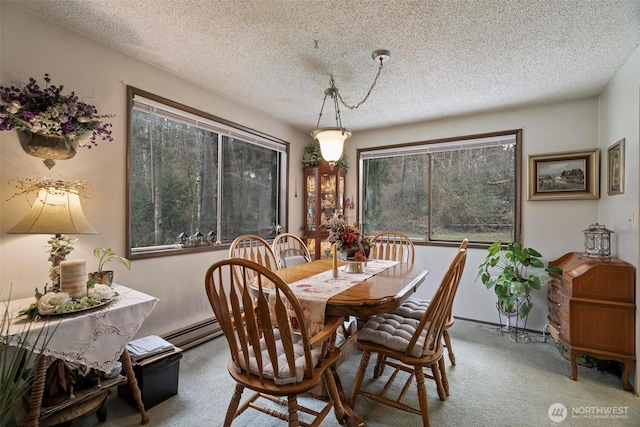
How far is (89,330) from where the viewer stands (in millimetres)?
1527

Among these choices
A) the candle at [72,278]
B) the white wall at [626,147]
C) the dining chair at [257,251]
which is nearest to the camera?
the candle at [72,278]

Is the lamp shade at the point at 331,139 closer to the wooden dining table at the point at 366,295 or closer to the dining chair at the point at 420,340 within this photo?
the wooden dining table at the point at 366,295

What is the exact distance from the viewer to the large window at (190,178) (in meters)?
2.59

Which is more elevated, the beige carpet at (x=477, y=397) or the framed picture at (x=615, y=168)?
the framed picture at (x=615, y=168)

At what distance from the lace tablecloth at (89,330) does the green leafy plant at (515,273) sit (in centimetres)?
323

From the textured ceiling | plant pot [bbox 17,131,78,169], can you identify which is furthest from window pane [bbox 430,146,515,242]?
plant pot [bbox 17,131,78,169]

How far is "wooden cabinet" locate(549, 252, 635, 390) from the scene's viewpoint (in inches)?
86.0

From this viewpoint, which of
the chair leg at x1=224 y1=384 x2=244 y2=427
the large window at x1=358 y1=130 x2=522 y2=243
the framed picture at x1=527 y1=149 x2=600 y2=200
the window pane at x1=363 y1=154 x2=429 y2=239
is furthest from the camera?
the window pane at x1=363 y1=154 x2=429 y2=239

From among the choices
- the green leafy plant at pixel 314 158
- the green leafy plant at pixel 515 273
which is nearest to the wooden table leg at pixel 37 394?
the green leafy plant at pixel 314 158

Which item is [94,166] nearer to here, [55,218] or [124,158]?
[124,158]

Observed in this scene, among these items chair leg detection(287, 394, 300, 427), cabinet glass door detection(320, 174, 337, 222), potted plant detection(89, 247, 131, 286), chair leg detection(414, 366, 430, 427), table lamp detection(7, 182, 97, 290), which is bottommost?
chair leg detection(414, 366, 430, 427)

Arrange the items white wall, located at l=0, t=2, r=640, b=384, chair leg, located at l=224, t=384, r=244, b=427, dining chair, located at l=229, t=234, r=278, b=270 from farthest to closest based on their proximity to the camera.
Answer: dining chair, located at l=229, t=234, r=278, b=270 → white wall, located at l=0, t=2, r=640, b=384 → chair leg, located at l=224, t=384, r=244, b=427

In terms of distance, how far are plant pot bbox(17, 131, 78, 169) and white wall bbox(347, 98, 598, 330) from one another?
3.78 m

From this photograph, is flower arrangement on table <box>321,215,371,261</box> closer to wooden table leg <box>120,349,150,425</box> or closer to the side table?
the side table
